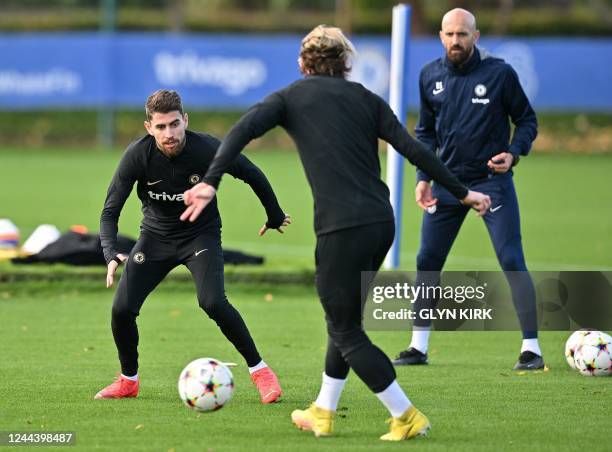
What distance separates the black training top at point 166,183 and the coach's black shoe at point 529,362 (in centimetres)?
215

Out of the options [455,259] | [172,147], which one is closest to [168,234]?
[172,147]

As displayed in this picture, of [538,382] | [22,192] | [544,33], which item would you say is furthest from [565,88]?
[538,382]

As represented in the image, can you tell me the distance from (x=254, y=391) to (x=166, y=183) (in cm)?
145

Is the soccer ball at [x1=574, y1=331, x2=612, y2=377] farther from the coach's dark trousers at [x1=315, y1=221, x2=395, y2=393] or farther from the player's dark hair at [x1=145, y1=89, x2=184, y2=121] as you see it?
the player's dark hair at [x1=145, y1=89, x2=184, y2=121]

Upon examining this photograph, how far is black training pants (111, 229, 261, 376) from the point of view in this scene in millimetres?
7582

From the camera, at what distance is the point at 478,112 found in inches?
347

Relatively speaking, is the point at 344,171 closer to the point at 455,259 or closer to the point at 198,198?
the point at 198,198

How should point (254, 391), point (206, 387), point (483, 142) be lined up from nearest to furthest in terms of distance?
point (206, 387) < point (254, 391) < point (483, 142)

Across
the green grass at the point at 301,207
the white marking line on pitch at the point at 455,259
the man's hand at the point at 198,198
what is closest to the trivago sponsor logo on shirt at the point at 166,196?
the man's hand at the point at 198,198

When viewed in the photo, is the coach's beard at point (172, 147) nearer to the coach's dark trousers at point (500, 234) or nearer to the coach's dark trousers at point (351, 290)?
the coach's dark trousers at point (351, 290)

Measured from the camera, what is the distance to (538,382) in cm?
A: 820

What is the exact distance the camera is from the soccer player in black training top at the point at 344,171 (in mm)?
6328

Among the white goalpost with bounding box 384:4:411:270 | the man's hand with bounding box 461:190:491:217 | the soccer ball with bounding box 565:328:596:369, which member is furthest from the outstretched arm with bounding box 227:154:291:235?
the white goalpost with bounding box 384:4:411:270

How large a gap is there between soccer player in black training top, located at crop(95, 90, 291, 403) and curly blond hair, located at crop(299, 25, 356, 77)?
124 centimetres
